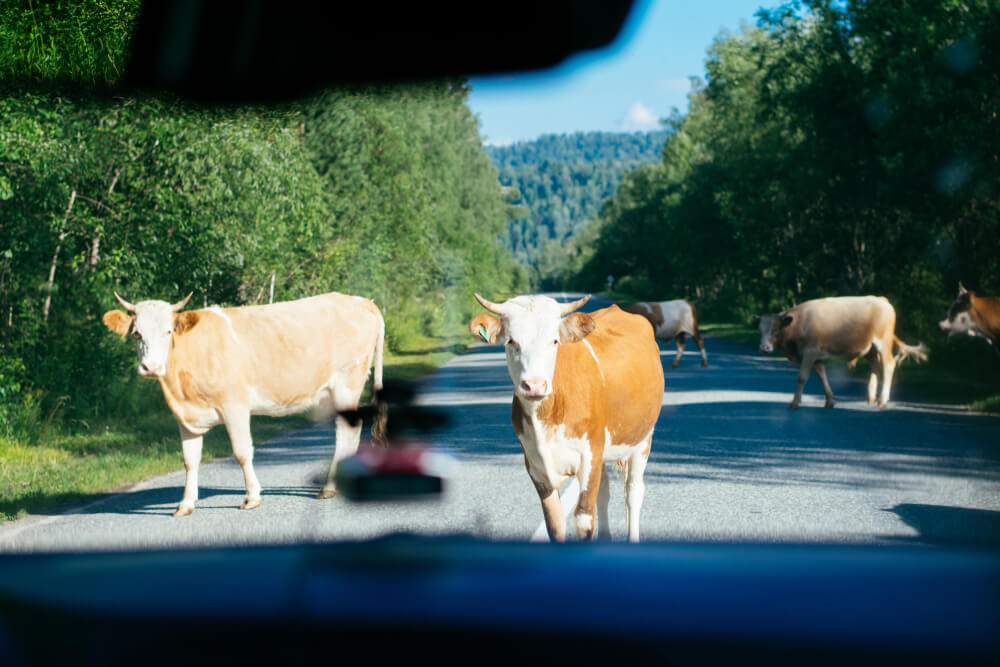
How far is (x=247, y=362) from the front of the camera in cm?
927

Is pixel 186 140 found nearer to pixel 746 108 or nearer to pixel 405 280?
pixel 405 280

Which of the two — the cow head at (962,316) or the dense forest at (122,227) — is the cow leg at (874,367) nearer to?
the cow head at (962,316)

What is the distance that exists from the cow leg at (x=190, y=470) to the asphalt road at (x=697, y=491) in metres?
0.12

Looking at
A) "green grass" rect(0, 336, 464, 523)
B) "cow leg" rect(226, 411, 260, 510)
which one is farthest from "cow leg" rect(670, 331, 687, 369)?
"cow leg" rect(226, 411, 260, 510)

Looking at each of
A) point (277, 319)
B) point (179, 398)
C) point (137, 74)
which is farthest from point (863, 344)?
point (137, 74)

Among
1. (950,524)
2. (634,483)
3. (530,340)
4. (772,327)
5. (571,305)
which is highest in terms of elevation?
(571,305)

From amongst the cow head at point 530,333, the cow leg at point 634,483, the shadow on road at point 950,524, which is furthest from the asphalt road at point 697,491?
the cow head at point 530,333

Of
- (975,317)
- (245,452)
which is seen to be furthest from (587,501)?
(975,317)

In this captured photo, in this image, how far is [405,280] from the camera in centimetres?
2888

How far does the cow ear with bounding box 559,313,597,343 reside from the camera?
485cm

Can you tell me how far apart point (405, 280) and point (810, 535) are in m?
22.9

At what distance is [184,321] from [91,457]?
3.73m

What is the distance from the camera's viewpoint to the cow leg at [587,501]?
4938 mm

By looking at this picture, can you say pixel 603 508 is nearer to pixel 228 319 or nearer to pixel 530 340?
pixel 530 340
